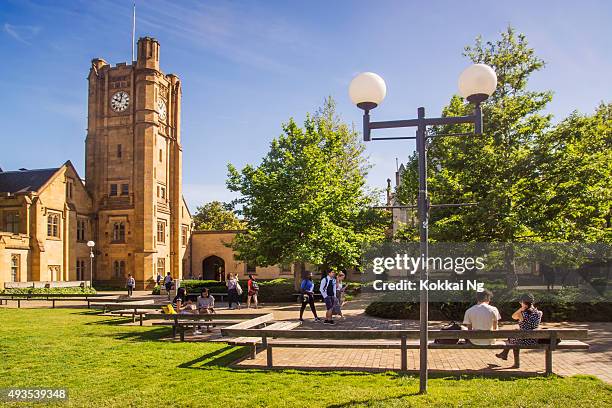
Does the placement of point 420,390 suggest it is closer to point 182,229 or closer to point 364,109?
point 364,109

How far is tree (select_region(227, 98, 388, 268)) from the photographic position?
27.7 metres

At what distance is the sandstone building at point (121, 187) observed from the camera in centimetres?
4506

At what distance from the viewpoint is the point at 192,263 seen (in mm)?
57625

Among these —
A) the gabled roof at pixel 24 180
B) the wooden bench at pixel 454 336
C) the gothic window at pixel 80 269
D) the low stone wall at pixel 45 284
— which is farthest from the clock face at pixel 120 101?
the wooden bench at pixel 454 336

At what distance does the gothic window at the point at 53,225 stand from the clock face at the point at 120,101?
1188 centimetres

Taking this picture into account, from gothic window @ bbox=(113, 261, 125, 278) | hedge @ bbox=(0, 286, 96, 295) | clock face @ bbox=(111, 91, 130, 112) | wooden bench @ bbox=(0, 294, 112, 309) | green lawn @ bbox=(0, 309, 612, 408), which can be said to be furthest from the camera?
clock face @ bbox=(111, 91, 130, 112)

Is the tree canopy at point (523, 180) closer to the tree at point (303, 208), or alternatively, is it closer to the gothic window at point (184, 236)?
the tree at point (303, 208)

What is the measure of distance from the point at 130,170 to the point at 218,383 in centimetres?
4302

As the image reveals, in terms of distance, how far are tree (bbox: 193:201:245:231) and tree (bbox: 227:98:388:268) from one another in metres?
35.9

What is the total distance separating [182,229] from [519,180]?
42.8 metres

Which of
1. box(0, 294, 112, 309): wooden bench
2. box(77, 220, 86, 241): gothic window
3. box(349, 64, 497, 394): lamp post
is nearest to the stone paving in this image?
box(349, 64, 497, 394): lamp post

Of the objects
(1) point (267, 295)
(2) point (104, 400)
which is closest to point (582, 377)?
(2) point (104, 400)

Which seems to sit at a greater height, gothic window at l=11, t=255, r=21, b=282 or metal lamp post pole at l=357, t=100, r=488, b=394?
metal lamp post pole at l=357, t=100, r=488, b=394

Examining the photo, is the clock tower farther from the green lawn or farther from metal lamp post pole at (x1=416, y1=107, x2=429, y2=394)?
metal lamp post pole at (x1=416, y1=107, x2=429, y2=394)
